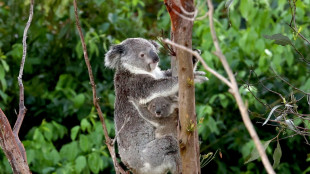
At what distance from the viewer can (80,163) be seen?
14.2ft

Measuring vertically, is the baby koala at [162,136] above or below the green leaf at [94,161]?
above

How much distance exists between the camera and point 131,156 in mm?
3123

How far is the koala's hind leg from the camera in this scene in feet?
9.81

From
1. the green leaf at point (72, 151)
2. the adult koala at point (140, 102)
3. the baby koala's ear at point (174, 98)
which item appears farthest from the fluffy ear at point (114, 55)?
the green leaf at point (72, 151)

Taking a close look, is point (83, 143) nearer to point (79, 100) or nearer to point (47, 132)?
point (47, 132)

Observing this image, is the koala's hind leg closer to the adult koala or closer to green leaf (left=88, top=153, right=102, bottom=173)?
the adult koala

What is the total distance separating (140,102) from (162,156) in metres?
0.36

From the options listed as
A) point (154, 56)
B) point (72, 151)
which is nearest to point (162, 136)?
point (154, 56)

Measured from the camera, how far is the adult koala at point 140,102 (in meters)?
3.01

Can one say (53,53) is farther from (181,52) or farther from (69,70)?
(181,52)

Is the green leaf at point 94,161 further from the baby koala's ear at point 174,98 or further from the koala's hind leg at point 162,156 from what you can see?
the baby koala's ear at point 174,98

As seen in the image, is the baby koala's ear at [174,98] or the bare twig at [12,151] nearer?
the bare twig at [12,151]

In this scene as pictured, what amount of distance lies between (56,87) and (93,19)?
93 centimetres

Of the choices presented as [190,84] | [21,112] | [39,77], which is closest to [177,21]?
[190,84]
